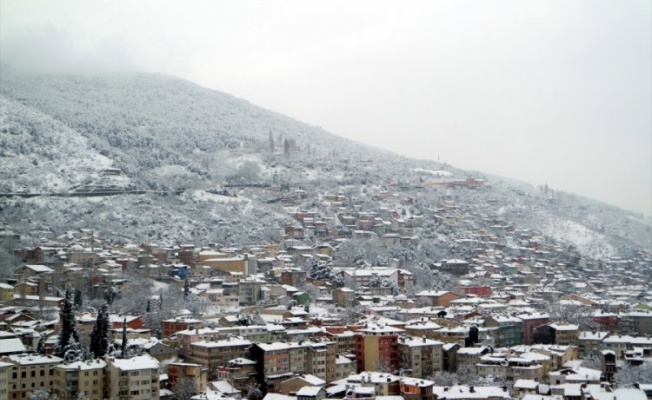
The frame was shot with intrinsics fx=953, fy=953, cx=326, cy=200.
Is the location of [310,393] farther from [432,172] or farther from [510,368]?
[432,172]

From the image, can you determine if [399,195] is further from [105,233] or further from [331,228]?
[105,233]

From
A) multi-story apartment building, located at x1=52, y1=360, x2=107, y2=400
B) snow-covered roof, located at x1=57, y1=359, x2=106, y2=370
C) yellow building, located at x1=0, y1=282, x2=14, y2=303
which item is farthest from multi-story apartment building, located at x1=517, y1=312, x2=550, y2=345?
yellow building, located at x1=0, y1=282, x2=14, y2=303

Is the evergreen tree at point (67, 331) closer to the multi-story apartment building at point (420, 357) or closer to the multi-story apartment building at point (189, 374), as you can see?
the multi-story apartment building at point (189, 374)

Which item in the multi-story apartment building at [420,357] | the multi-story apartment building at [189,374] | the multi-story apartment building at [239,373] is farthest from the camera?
the multi-story apartment building at [420,357]

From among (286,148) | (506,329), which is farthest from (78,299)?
(286,148)

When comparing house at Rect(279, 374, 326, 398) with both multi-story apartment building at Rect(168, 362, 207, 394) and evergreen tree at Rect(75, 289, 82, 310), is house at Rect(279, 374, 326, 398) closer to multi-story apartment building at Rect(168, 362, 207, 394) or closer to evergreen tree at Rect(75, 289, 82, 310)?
multi-story apartment building at Rect(168, 362, 207, 394)

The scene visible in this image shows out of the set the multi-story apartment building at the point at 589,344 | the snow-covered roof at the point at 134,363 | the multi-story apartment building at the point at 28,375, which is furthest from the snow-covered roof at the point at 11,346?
the multi-story apartment building at the point at 589,344
